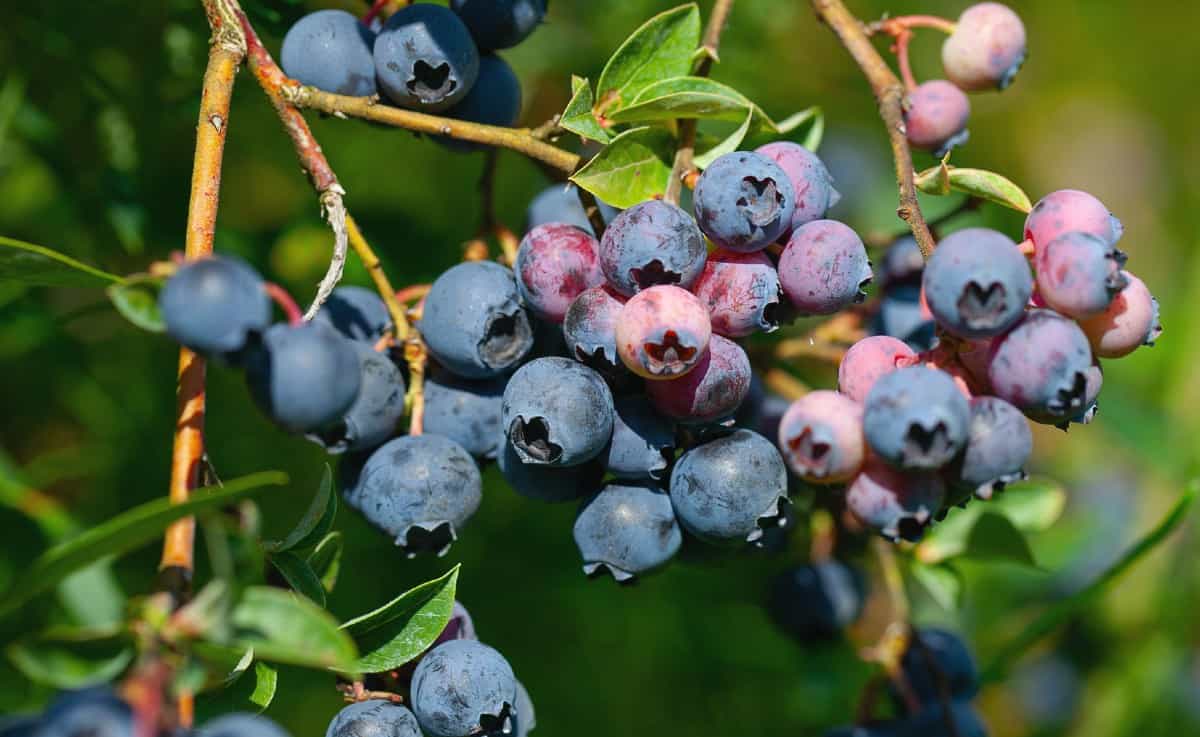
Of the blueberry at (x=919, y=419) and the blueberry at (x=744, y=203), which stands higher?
the blueberry at (x=744, y=203)

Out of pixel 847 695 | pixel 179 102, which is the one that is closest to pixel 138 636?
pixel 179 102

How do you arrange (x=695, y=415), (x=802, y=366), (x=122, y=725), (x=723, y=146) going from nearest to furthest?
1. (x=122, y=725)
2. (x=695, y=415)
3. (x=723, y=146)
4. (x=802, y=366)

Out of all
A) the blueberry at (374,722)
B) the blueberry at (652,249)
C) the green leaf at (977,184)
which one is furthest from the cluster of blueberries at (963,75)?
the blueberry at (374,722)

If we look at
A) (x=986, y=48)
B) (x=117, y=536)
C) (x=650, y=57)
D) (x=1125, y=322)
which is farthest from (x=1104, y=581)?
(x=117, y=536)

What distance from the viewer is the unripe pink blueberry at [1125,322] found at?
113 cm

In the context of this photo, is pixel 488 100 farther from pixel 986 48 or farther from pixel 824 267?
pixel 986 48

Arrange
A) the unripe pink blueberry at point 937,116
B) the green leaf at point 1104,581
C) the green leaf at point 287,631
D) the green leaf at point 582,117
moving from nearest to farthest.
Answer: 1. the green leaf at point 287,631
2. the green leaf at point 582,117
3. the unripe pink blueberry at point 937,116
4. the green leaf at point 1104,581

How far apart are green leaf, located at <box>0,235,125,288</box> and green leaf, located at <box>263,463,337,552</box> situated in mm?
279

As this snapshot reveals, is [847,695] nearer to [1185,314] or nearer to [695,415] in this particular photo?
[695,415]

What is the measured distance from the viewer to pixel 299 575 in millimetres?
1131

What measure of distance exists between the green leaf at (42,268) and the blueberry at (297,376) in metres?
0.16

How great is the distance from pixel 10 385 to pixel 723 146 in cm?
146

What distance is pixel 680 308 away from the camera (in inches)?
43.3

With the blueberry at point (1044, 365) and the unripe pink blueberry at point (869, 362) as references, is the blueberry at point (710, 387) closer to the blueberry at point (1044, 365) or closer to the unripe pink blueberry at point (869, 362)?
the unripe pink blueberry at point (869, 362)
